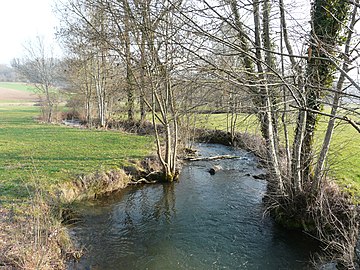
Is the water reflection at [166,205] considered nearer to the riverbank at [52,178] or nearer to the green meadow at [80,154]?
the riverbank at [52,178]

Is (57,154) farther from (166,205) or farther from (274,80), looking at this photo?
(274,80)

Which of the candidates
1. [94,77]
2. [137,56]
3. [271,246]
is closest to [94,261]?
[271,246]

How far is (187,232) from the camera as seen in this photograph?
809 centimetres

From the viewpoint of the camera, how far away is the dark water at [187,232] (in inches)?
264

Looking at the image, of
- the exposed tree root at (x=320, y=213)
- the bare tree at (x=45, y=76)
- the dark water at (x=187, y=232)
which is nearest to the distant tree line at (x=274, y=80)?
the exposed tree root at (x=320, y=213)

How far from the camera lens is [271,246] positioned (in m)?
7.42

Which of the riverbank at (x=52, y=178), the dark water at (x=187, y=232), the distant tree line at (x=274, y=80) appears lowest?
the dark water at (x=187, y=232)

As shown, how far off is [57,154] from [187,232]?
8346 mm

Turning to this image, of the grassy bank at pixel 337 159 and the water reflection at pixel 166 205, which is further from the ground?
the grassy bank at pixel 337 159

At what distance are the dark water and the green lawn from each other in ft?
6.57

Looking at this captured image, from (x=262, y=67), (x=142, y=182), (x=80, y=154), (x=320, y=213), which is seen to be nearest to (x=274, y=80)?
(x=262, y=67)

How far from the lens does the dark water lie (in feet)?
22.0

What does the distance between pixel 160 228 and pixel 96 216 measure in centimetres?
212

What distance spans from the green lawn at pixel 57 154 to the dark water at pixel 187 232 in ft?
6.57
